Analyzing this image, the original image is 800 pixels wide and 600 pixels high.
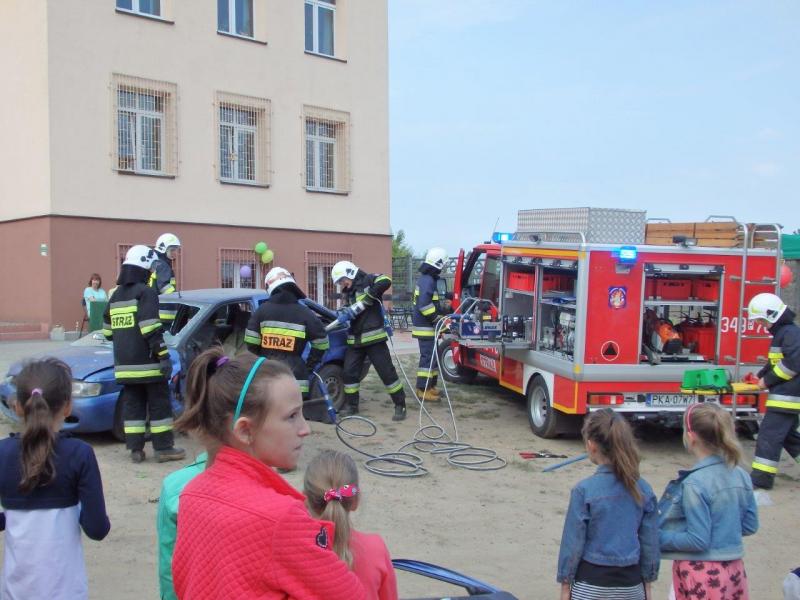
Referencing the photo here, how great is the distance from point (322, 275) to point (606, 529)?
1758 cm

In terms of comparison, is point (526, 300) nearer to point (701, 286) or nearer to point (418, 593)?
point (701, 286)

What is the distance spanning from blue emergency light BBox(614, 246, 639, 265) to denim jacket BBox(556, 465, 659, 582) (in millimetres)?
4635

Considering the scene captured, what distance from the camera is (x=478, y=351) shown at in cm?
1088

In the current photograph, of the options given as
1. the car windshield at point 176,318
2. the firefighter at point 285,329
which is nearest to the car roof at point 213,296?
the car windshield at point 176,318

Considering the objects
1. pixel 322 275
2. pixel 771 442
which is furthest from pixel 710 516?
pixel 322 275

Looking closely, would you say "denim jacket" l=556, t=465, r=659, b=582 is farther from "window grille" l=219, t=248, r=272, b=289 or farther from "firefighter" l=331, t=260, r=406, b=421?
"window grille" l=219, t=248, r=272, b=289

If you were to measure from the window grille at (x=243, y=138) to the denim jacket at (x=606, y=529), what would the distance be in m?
16.1

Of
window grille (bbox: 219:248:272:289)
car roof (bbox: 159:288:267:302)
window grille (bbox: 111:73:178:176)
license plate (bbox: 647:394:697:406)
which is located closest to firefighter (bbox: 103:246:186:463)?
car roof (bbox: 159:288:267:302)

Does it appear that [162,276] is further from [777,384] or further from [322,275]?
[322,275]

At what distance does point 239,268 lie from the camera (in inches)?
734

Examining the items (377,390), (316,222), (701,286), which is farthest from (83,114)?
(701,286)

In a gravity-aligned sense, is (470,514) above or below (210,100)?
below

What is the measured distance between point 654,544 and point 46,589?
246 cm

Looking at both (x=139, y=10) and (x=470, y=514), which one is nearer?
(x=470, y=514)
